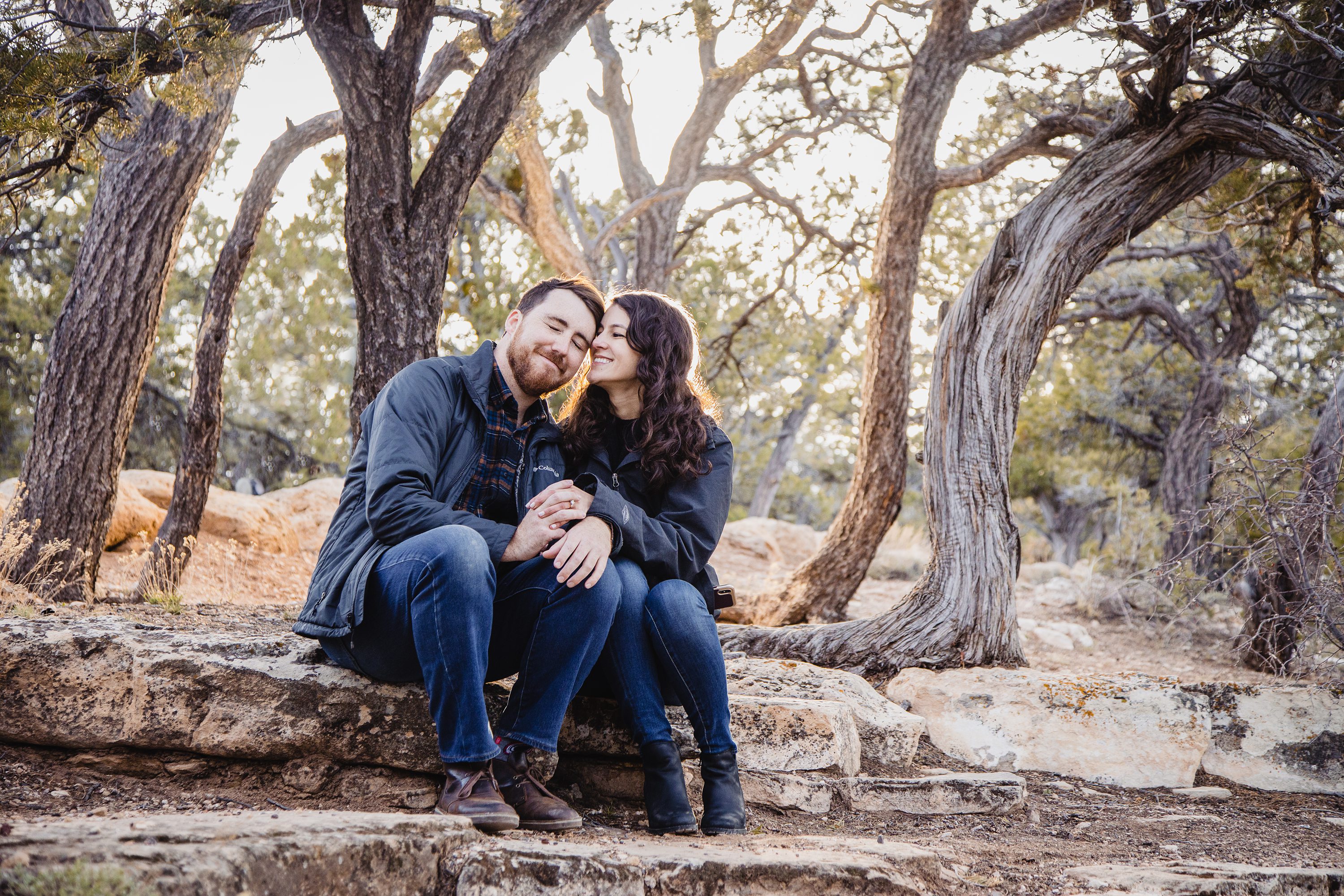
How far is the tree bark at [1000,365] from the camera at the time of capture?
4.79 m

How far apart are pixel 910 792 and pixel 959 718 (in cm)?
101

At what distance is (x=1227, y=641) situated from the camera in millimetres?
7273

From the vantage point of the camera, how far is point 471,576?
2361 mm

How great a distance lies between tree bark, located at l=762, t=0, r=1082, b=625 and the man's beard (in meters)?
3.62

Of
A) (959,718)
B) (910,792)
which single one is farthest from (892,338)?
(910,792)

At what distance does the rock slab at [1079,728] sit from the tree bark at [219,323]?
4.76 m

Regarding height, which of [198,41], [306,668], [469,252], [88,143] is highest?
[469,252]

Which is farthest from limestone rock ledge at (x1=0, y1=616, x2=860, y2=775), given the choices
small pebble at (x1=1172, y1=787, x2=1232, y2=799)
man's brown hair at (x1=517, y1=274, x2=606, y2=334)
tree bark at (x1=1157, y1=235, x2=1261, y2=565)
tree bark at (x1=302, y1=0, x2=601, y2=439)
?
tree bark at (x1=1157, y1=235, x2=1261, y2=565)

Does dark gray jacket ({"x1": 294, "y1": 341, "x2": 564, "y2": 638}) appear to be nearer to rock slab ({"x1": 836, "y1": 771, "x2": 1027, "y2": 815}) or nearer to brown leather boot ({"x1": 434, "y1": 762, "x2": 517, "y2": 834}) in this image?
brown leather boot ({"x1": 434, "y1": 762, "x2": 517, "y2": 834})

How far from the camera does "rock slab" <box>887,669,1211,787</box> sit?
396cm

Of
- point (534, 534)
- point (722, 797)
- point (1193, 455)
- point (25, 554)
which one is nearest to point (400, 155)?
point (534, 534)

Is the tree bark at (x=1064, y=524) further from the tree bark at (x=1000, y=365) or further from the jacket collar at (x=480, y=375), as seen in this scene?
the jacket collar at (x=480, y=375)

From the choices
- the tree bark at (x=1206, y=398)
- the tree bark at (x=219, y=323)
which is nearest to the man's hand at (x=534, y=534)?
the tree bark at (x=219, y=323)

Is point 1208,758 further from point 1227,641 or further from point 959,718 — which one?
point 1227,641
